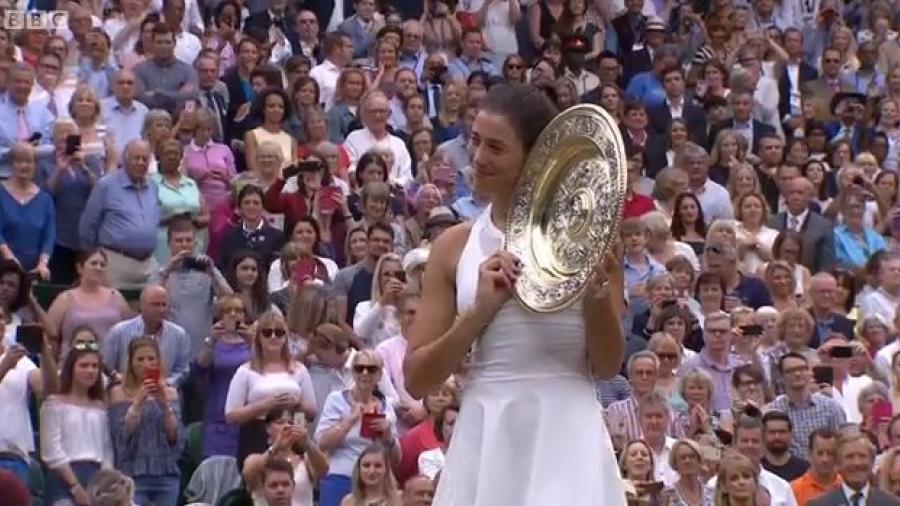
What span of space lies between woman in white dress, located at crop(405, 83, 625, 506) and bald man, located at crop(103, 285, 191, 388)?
25.5ft

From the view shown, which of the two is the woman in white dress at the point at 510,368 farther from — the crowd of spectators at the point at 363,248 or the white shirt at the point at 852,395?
the white shirt at the point at 852,395

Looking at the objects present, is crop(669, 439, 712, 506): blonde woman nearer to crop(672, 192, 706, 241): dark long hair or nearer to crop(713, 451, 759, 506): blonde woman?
crop(713, 451, 759, 506): blonde woman

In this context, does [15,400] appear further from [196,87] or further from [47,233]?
[196,87]

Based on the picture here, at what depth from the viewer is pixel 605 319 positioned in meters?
5.86

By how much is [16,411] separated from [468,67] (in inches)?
357

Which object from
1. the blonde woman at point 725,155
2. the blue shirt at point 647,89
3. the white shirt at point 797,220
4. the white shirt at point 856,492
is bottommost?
the white shirt at point 856,492

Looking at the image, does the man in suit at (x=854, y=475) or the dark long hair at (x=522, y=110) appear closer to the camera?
the dark long hair at (x=522, y=110)

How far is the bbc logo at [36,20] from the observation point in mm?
18391

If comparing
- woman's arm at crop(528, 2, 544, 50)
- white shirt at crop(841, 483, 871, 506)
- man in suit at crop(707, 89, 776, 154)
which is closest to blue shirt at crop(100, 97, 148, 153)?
man in suit at crop(707, 89, 776, 154)

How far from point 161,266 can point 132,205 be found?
418 millimetres

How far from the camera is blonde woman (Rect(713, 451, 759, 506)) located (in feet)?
40.3

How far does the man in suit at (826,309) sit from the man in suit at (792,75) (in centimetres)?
583

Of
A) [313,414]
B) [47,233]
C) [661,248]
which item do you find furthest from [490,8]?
[313,414]

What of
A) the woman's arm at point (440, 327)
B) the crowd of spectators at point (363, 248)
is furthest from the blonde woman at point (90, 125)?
the woman's arm at point (440, 327)
